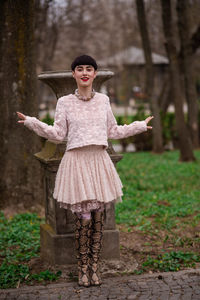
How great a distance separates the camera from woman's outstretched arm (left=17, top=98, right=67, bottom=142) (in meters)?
4.02

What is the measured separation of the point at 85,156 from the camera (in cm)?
420

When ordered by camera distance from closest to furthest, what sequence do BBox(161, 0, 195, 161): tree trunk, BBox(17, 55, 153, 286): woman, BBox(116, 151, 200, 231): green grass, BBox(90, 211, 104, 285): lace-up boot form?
BBox(17, 55, 153, 286): woman
BBox(90, 211, 104, 285): lace-up boot
BBox(116, 151, 200, 231): green grass
BBox(161, 0, 195, 161): tree trunk

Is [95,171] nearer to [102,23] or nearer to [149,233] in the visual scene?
[149,233]

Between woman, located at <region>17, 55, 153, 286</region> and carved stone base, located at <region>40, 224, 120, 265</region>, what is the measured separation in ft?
1.24

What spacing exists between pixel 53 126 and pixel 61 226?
1140 millimetres

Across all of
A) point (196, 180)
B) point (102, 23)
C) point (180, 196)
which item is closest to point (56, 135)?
point (180, 196)

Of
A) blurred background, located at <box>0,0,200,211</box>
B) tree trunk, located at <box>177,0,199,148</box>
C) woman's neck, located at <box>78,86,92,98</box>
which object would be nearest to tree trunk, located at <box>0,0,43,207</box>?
blurred background, located at <box>0,0,200,211</box>

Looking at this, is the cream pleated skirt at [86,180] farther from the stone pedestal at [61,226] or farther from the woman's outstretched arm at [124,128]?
the stone pedestal at [61,226]

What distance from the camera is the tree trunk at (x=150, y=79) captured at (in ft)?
44.4

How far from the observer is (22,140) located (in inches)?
279

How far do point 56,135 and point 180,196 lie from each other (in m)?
4.67

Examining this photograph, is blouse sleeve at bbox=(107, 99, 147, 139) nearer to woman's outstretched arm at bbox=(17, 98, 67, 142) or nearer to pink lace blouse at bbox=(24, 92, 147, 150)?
pink lace blouse at bbox=(24, 92, 147, 150)

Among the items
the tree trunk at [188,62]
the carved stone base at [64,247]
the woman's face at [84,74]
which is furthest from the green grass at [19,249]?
the tree trunk at [188,62]

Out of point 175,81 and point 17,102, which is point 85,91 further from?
point 175,81
